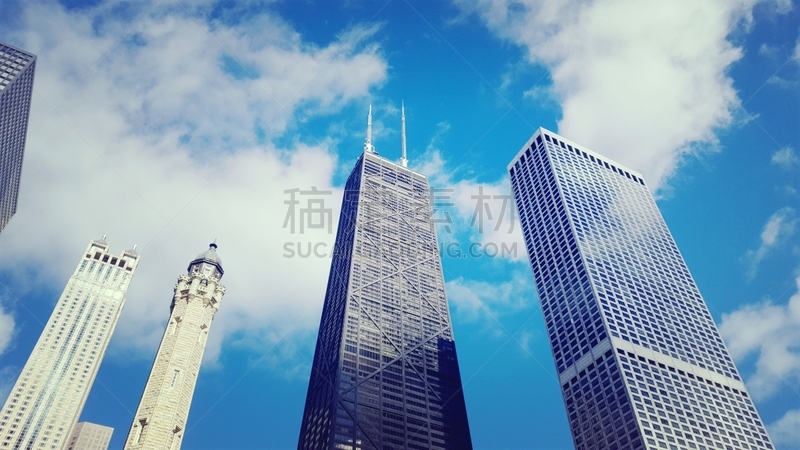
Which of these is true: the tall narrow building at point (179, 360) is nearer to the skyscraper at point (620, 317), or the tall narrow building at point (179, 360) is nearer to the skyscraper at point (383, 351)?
the skyscraper at point (383, 351)

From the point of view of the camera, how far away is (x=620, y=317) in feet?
470

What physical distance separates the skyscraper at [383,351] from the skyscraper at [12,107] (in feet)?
283

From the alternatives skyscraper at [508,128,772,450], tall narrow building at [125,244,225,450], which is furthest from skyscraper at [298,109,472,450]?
tall narrow building at [125,244,225,450]

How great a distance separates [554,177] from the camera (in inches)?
7092

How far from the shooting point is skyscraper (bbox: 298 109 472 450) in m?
135

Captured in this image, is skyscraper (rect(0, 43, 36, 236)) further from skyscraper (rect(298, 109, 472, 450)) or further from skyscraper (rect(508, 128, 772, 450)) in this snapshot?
skyscraper (rect(508, 128, 772, 450))

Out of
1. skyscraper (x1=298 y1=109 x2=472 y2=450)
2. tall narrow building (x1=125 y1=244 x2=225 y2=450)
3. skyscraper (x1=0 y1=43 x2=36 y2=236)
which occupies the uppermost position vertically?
skyscraper (x1=0 y1=43 x2=36 y2=236)

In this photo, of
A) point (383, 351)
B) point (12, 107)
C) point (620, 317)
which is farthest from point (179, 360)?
point (12, 107)

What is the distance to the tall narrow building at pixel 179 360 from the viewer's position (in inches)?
2221

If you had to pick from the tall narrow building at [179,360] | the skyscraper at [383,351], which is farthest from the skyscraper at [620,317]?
the tall narrow building at [179,360]

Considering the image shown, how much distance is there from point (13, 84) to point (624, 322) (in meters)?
143

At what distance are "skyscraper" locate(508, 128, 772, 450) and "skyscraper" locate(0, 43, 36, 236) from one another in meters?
131

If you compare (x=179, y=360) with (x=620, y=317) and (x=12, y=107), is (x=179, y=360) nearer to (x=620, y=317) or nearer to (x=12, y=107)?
(x=620, y=317)

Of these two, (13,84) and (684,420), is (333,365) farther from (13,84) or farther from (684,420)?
(13,84)
